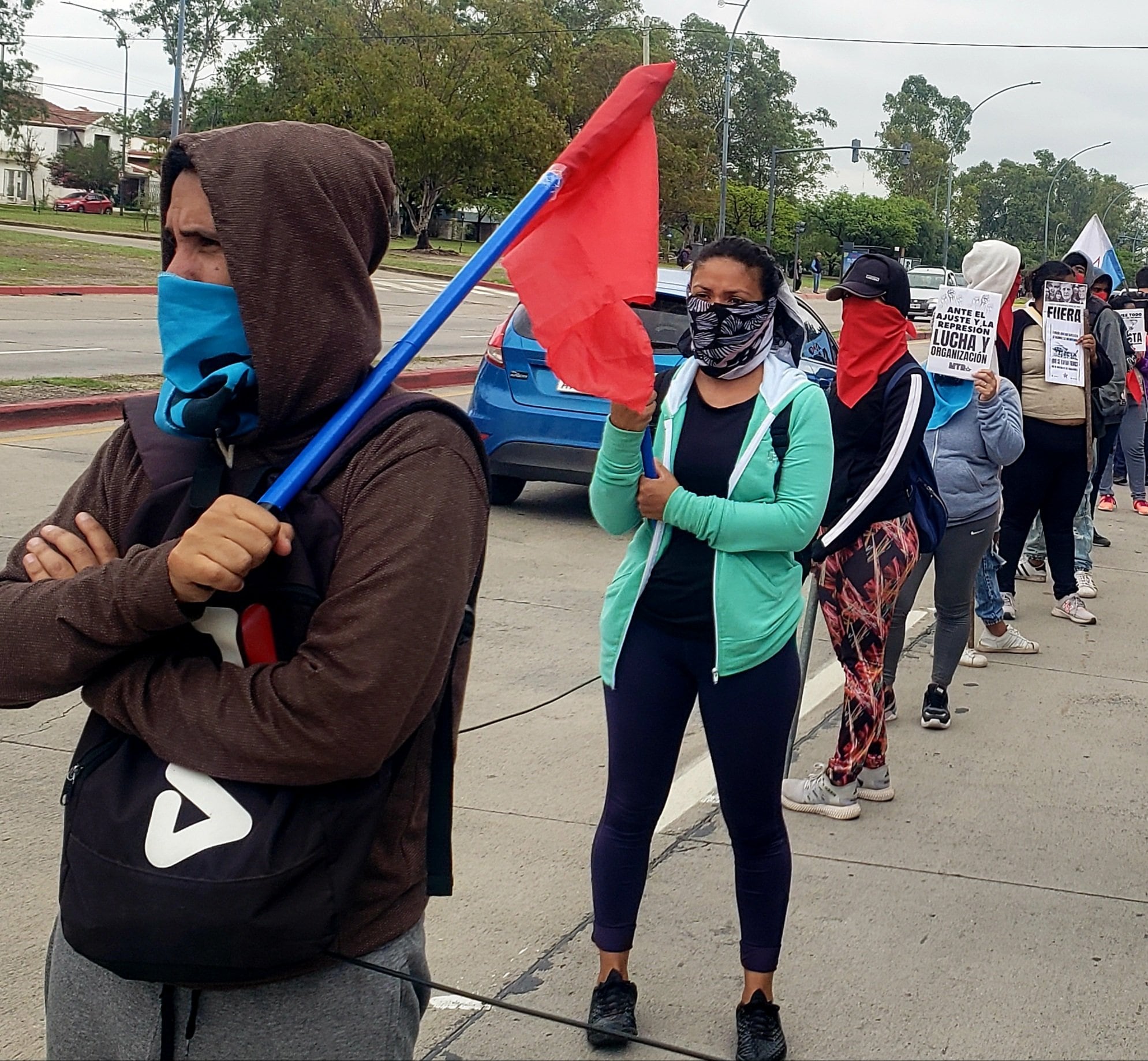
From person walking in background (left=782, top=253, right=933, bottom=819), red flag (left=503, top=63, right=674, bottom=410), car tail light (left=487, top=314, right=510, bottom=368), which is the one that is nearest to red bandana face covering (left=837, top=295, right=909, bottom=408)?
person walking in background (left=782, top=253, right=933, bottom=819)

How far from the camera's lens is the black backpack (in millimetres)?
1581

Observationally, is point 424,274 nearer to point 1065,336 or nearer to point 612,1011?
point 1065,336

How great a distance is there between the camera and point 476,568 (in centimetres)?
182

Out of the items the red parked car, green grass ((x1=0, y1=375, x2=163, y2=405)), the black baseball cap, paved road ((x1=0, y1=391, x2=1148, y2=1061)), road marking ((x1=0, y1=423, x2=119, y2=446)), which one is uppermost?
the red parked car

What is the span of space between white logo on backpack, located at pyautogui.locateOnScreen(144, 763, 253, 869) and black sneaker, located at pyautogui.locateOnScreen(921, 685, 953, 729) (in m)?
4.72

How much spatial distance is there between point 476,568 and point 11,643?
0.56 m

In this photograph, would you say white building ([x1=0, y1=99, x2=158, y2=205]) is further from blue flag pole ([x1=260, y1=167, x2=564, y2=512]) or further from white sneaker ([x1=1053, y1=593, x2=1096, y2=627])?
blue flag pole ([x1=260, y1=167, x2=564, y2=512])

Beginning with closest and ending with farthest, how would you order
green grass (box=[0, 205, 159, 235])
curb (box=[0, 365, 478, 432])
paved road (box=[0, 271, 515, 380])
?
curb (box=[0, 365, 478, 432])
paved road (box=[0, 271, 515, 380])
green grass (box=[0, 205, 159, 235])

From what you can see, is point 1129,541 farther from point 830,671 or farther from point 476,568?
point 476,568

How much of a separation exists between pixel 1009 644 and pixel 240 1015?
6.23m

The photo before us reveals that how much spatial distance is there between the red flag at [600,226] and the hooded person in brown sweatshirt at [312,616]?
0.37 m

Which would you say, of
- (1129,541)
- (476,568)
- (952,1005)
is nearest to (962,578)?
(952,1005)

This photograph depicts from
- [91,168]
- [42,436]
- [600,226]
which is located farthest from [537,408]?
[91,168]

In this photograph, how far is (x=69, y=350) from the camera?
17.4 metres
